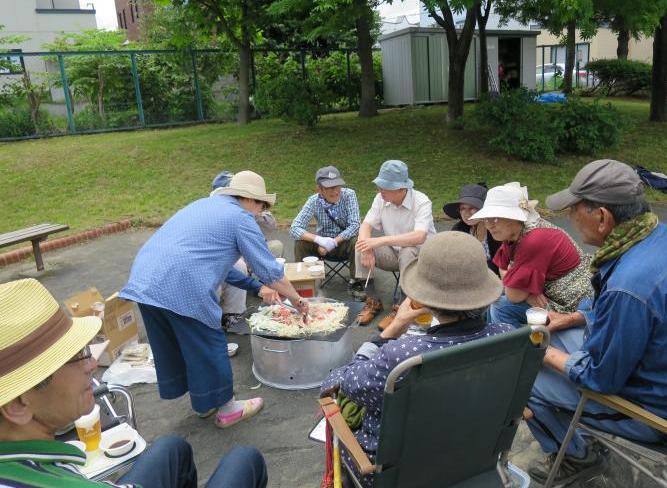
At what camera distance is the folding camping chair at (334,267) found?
17.6 feet

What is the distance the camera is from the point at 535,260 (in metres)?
3.06

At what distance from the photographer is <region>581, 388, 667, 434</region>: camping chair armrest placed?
199cm

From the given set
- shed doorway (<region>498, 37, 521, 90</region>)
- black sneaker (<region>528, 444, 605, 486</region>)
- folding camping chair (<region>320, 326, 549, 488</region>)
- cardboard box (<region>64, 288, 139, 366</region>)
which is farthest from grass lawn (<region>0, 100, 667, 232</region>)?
shed doorway (<region>498, 37, 521, 90</region>)

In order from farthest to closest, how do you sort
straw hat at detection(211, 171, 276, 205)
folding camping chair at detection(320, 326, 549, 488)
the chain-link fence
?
the chain-link fence, straw hat at detection(211, 171, 276, 205), folding camping chair at detection(320, 326, 549, 488)

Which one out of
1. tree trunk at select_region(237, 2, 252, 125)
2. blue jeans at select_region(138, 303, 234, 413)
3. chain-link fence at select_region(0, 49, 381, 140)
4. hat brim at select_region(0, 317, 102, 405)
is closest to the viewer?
hat brim at select_region(0, 317, 102, 405)

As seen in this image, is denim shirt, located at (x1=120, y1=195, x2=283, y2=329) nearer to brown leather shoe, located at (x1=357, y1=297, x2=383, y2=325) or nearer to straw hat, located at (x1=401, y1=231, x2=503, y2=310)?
straw hat, located at (x1=401, y1=231, x2=503, y2=310)

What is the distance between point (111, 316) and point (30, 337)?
2922 millimetres

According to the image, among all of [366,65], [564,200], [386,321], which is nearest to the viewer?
[564,200]

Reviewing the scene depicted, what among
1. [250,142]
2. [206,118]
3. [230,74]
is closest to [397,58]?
[230,74]

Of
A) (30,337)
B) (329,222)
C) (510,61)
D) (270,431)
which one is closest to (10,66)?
(329,222)

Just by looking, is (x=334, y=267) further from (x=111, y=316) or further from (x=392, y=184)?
(x=111, y=316)

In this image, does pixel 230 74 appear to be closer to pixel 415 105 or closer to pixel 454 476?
pixel 415 105

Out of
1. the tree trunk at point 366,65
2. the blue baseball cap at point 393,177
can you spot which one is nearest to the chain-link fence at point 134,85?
the tree trunk at point 366,65

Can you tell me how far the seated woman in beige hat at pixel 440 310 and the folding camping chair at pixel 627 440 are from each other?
536 millimetres
